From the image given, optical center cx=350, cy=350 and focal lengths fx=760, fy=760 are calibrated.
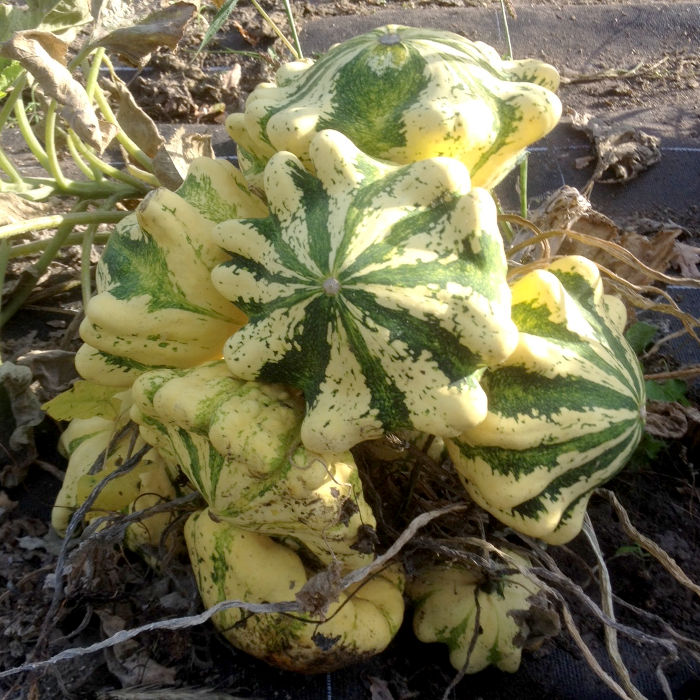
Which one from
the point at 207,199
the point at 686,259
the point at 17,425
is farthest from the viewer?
the point at 686,259

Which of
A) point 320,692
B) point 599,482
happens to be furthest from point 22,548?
point 599,482

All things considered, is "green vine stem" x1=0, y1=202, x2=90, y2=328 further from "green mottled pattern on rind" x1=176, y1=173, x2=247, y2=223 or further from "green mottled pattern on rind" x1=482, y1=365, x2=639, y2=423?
"green mottled pattern on rind" x1=482, y1=365, x2=639, y2=423

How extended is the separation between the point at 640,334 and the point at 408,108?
Result: 113cm

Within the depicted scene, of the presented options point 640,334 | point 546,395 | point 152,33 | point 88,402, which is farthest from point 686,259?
point 88,402

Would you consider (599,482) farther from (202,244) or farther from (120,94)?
(120,94)

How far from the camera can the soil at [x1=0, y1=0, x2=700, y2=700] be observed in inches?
66.2

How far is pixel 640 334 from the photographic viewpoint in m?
2.29

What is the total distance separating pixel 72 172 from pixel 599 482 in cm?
256

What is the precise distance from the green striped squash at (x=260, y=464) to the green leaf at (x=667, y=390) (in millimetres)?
987

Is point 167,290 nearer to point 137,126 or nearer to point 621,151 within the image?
point 137,126

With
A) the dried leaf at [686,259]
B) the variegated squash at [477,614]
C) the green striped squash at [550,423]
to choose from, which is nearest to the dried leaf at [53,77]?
the green striped squash at [550,423]

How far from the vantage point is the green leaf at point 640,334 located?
7.48 ft

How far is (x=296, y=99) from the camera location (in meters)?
1.71

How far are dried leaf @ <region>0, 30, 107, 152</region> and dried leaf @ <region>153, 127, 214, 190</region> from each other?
15.7 inches
